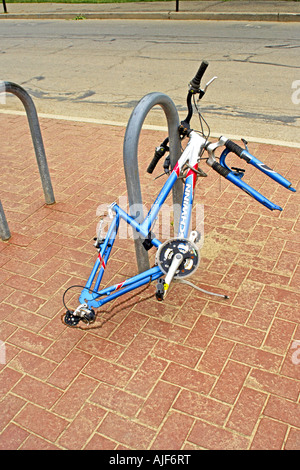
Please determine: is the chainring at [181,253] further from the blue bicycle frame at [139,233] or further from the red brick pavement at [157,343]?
the red brick pavement at [157,343]

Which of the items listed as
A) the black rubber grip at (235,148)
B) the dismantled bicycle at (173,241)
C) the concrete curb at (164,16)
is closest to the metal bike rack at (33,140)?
the dismantled bicycle at (173,241)

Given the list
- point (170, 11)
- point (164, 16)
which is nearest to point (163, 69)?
point (164, 16)

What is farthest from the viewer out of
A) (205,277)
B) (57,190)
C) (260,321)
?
(57,190)

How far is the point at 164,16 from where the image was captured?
48.6ft

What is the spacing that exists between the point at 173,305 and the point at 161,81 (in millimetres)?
6212

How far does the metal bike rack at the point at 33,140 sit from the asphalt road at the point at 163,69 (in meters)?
2.65

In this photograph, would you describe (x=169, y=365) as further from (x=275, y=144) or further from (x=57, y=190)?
(x=275, y=144)

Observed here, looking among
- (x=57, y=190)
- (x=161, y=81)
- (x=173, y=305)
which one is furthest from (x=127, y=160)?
(x=161, y=81)

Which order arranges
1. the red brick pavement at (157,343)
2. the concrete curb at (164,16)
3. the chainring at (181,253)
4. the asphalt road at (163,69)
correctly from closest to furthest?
1. the red brick pavement at (157,343)
2. the chainring at (181,253)
3. the asphalt road at (163,69)
4. the concrete curb at (164,16)

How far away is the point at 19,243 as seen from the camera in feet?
14.3

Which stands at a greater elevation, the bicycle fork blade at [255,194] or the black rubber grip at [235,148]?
the black rubber grip at [235,148]

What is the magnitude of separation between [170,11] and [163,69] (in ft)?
22.1

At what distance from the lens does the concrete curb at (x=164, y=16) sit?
13.2 meters

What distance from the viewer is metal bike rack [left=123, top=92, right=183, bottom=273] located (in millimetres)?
3152
